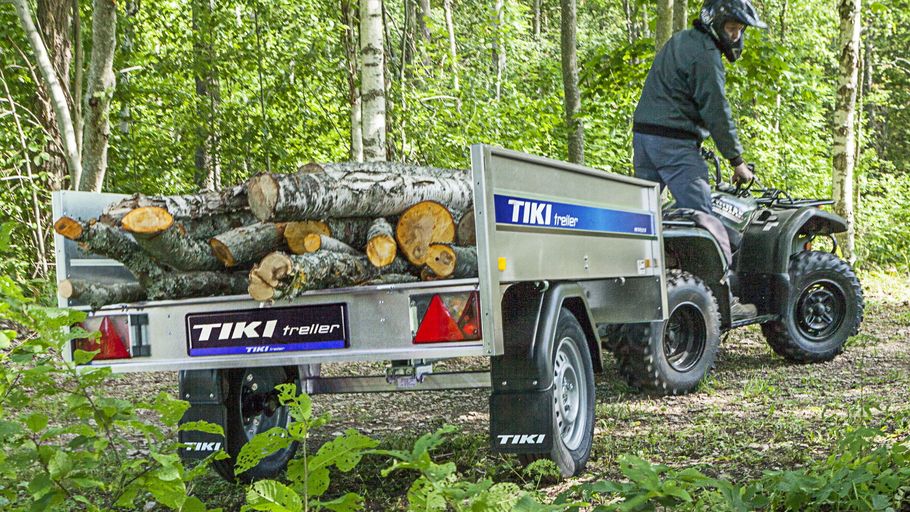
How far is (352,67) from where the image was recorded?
539 inches

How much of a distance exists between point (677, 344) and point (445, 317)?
354cm

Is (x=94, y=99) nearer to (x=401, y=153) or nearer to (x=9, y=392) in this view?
(x=401, y=153)

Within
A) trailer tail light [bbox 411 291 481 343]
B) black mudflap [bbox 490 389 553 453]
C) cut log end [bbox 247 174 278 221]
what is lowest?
black mudflap [bbox 490 389 553 453]

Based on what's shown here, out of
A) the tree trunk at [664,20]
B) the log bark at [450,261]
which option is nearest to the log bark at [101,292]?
the log bark at [450,261]

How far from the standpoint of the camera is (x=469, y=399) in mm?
7199

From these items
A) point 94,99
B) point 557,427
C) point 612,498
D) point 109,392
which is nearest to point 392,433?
point 557,427

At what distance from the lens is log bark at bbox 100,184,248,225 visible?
4.43 metres

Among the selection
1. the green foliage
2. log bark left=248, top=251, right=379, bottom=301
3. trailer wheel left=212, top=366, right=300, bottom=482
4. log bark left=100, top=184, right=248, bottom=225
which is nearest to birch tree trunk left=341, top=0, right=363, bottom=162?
trailer wheel left=212, top=366, right=300, bottom=482

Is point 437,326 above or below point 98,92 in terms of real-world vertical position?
below

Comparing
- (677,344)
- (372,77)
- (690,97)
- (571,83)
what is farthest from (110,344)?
(571,83)

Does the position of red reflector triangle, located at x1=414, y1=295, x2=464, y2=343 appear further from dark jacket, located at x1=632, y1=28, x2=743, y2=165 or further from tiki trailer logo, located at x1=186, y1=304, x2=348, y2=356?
dark jacket, located at x1=632, y1=28, x2=743, y2=165

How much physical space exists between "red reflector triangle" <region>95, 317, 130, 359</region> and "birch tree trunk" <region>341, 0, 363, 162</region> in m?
8.81

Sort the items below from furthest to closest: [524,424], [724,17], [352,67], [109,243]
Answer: [352,67]
[724,17]
[109,243]
[524,424]

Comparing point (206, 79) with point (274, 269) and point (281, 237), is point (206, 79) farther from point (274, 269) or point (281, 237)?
point (274, 269)
